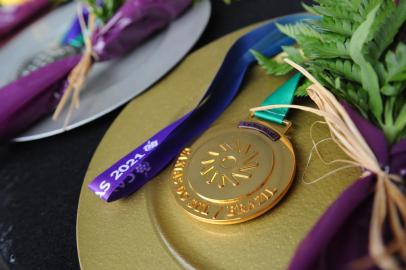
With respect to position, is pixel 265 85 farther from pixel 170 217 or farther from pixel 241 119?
pixel 170 217

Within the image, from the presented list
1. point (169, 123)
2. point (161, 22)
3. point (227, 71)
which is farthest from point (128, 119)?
point (161, 22)

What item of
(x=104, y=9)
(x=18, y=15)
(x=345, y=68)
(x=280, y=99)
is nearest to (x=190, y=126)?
(x=280, y=99)

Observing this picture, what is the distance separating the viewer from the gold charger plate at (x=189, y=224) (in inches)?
18.7

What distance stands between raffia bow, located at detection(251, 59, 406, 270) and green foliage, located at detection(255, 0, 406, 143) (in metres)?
0.03

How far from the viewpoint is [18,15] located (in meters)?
1.14

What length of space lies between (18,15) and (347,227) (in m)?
1.06

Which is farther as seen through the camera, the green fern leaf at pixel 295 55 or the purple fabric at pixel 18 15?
the purple fabric at pixel 18 15

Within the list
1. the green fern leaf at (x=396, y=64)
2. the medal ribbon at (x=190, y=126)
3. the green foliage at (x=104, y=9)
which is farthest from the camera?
the green foliage at (x=104, y=9)

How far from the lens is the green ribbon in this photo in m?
0.59

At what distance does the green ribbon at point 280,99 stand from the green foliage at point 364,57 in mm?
32

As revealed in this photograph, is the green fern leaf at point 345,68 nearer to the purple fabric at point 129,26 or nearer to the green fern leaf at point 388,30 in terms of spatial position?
the green fern leaf at point 388,30

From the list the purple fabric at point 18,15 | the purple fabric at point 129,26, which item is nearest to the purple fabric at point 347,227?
the purple fabric at point 129,26

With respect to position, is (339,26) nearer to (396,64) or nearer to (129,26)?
(396,64)

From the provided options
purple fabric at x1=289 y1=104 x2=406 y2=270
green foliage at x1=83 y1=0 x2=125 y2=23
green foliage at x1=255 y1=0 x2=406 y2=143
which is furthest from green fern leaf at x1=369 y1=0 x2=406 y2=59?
green foliage at x1=83 y1=0 x2=125 y2=23
